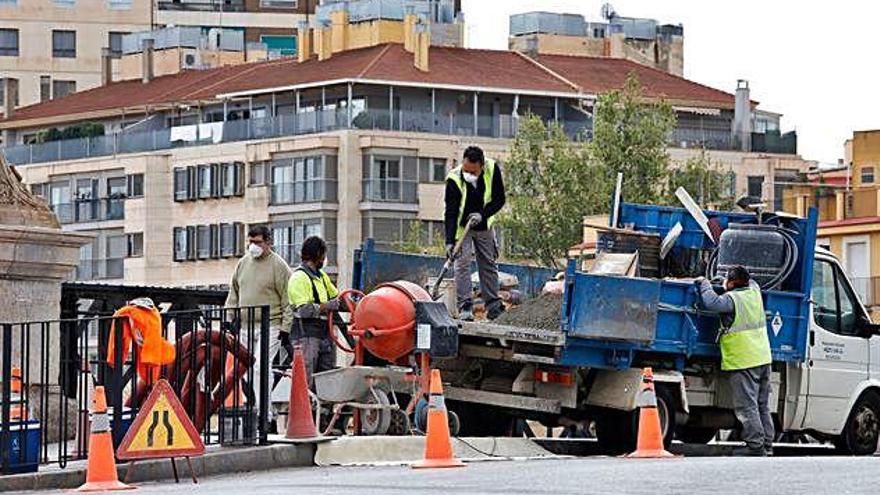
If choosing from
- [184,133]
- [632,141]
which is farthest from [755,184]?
[632,141]

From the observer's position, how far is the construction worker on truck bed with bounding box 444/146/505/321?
84.9 ft

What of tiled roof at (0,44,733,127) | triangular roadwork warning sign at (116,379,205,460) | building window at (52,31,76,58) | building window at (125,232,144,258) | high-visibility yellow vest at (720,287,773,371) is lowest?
building window at (125,232,144,258)

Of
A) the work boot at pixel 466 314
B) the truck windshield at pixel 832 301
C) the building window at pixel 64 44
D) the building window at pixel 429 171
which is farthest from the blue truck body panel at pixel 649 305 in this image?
the building window at pixel 64 44

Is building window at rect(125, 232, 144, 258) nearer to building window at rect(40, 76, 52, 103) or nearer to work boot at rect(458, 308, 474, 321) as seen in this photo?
building window at rect(40, 76, 52, 103)

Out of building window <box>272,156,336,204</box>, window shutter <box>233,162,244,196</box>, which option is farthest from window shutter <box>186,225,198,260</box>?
building window <box>272,156,336,204</box>

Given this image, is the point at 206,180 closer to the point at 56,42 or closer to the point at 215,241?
the point at 215,241

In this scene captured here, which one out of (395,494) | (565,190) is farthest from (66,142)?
(395,494)

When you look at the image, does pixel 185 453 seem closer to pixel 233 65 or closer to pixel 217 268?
pixel 217 268

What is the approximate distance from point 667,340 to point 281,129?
240 feet

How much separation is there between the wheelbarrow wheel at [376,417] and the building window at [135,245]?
7972cm

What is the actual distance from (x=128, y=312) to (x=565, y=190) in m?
58.3

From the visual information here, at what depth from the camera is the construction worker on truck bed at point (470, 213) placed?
25.9m

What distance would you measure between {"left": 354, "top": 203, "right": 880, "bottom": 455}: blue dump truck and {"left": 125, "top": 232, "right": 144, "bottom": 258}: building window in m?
75.6

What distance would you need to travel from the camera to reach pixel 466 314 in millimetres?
25812
